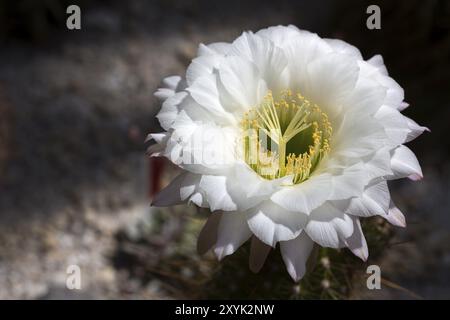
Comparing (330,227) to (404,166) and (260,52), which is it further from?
(260,52)

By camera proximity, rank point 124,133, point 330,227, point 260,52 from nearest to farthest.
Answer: point 330,227
point 260,52
point 124,133

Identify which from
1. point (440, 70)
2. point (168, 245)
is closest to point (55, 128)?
point (168, 245)

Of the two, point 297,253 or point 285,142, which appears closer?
point 297,253

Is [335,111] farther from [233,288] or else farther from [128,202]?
[128,202]

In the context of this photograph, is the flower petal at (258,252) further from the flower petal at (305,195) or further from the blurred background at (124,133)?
the blurred background at (124,133)

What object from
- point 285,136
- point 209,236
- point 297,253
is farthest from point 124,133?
point 297,253

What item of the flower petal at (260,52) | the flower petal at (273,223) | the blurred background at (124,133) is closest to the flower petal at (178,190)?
the flower petal at (273,223)

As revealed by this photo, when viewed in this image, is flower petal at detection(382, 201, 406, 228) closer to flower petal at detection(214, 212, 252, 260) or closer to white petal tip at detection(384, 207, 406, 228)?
white petal tip at detection(384, 207, 406, 228)

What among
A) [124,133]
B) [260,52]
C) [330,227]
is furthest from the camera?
[124,133]
